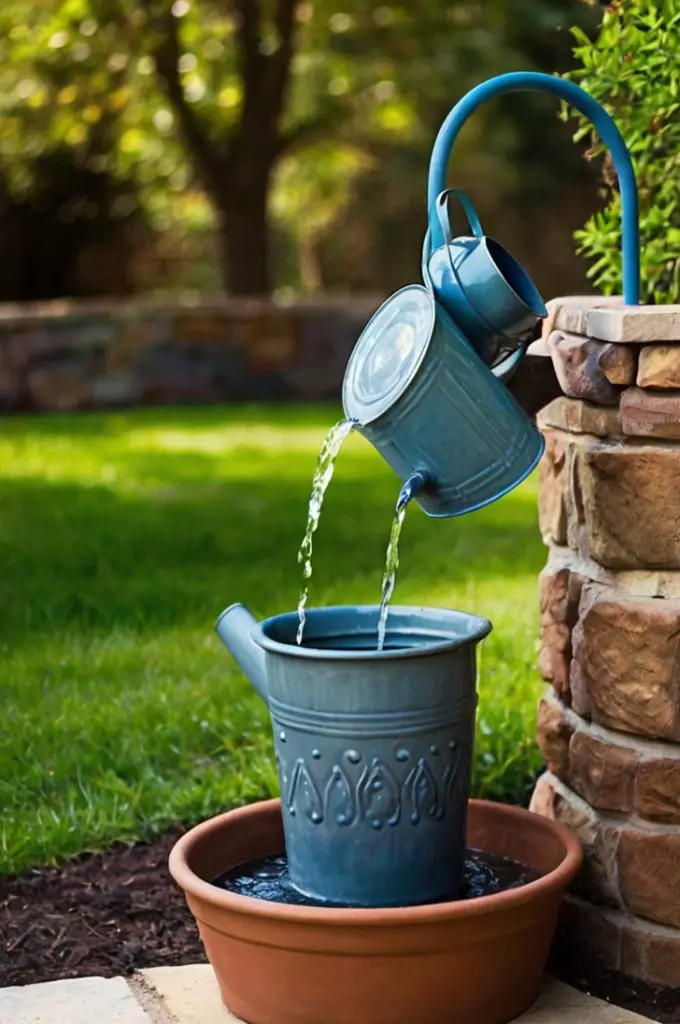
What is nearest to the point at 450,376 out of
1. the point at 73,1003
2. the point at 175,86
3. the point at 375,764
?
the point at 375,764

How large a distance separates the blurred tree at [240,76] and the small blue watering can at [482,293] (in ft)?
24.7

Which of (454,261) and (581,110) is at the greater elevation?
(581,110)

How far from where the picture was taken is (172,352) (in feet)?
30.7

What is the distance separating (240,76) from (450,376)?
862cm

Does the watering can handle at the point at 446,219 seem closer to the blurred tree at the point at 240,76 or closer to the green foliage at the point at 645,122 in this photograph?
the green foliage at the point at 645,122

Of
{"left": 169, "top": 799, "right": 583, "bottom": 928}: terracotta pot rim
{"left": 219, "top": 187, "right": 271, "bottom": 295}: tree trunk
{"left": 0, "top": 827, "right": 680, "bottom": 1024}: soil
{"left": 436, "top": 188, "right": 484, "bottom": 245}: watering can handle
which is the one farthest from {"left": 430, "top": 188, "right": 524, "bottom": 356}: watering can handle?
{"left": 219, "top": 187, "right": 271, "bottom": 295}: tree trunk

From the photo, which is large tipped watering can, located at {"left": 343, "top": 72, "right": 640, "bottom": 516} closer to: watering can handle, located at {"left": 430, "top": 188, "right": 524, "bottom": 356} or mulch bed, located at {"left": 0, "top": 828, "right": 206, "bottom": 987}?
watering can handle, located at {"left": 430, "top": 188, "right": 524, "bottom": 356}

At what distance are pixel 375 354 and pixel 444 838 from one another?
2.45 ft

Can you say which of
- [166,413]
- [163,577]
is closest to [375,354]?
[163,577]

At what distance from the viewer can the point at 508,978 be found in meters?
A: 2.23

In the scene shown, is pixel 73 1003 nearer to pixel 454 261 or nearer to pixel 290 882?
pixel 290 882

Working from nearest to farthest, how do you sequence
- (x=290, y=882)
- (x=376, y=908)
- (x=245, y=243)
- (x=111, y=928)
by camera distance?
(x=376, y=908), (x=290, y=882), (x=111, y=928), (x=245, y=243)

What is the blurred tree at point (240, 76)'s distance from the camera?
10.0m

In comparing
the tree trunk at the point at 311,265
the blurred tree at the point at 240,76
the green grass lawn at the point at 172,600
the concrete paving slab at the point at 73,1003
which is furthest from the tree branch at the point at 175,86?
the concrete paving slab at the point at 73,1003
